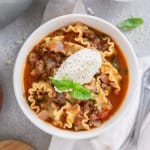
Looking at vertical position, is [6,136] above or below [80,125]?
below

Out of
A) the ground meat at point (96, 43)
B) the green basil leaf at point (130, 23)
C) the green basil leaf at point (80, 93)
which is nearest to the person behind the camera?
the green basil leaf at point (80, 93)

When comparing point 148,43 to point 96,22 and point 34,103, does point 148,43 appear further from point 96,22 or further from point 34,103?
point 34,103

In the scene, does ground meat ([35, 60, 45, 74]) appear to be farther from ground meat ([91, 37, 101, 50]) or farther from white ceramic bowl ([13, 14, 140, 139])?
ground meat ([91, 37, 101, 50])

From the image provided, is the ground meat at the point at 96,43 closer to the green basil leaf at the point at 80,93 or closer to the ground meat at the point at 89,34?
the ground meat at the point at 89,34

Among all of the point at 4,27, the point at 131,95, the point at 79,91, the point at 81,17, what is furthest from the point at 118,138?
the point at 4,27

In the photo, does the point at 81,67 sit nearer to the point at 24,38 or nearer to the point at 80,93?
the point at 80,93

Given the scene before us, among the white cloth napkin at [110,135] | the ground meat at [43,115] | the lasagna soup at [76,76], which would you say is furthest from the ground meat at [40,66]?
the white cloth napkin at [110,135]

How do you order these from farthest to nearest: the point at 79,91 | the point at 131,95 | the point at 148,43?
1. the point at 148,43
2. the point at 131,95
3. the point at 79,91
